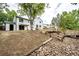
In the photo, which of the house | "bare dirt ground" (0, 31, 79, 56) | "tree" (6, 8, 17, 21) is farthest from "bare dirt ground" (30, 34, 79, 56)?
"tree" (6, 8, 17, 21)

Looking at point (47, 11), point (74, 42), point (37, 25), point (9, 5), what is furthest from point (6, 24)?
point (74, 42)

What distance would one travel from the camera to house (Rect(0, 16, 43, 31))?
203 cm

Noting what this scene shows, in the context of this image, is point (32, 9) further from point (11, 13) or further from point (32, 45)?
point (32, 45)

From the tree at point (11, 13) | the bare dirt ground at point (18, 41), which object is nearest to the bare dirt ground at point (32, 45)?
the bare dirt ground at point (18, 41)

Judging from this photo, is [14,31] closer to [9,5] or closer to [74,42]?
[9,5]

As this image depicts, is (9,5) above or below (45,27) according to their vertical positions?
above

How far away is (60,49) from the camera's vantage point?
2.03m

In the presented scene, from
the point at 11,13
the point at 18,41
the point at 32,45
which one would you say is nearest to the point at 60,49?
the point at 32,45

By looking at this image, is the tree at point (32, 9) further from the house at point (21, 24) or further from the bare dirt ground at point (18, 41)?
the bare dirt ground at point (18, 41)

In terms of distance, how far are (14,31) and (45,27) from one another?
42 cm

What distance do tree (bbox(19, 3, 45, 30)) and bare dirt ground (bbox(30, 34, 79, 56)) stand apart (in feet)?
1.19

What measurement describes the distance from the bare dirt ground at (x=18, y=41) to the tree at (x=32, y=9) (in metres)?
0.16

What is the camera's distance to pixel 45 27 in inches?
81.4

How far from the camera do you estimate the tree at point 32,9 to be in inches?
80.4
